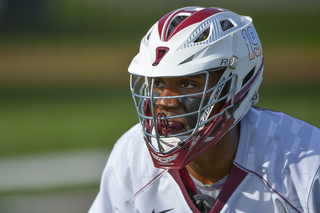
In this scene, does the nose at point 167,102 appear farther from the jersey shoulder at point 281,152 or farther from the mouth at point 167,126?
the jersey shoulder at point 281,152

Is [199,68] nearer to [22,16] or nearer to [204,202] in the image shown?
[204,202]

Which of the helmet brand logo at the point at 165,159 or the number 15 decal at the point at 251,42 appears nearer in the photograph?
the helmet brand logo at the point at 165,159

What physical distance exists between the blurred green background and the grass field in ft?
0.07

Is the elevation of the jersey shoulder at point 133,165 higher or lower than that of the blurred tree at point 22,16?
lower

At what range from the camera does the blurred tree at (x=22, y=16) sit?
13602mm

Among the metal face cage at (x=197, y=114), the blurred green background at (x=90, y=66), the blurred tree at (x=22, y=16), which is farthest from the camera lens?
the blurred tree at (x=22, y=16)

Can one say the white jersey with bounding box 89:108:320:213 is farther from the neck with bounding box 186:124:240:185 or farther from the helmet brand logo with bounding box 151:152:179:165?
Result: the helmet brand logo with bounding box 151:152:179:165

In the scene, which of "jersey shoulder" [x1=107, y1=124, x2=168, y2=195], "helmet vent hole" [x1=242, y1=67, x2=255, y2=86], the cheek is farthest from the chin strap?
"helmet vent hole" [x1=242, y1=67, x2=255, y2=86]

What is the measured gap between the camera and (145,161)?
239 centimetres

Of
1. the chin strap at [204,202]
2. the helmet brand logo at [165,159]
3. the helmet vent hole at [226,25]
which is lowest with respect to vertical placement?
the chin strap at [204,202]

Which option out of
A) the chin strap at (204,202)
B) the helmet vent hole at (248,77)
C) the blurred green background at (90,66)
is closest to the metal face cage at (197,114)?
the helmet vent hole at (248,77)

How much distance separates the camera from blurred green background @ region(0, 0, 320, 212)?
7133 mm

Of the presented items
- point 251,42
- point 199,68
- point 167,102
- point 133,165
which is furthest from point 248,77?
point 133,165

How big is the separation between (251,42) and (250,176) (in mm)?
767
